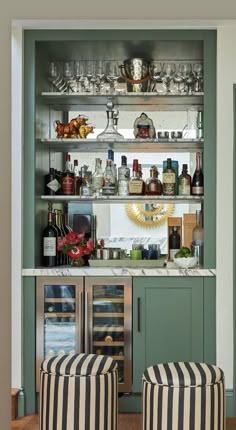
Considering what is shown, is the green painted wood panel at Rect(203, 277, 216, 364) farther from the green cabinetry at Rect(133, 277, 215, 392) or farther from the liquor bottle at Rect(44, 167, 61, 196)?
the liquor bottle at Rect(44, 167, 61, 196)

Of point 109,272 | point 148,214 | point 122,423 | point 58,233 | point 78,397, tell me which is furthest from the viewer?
point 148,214

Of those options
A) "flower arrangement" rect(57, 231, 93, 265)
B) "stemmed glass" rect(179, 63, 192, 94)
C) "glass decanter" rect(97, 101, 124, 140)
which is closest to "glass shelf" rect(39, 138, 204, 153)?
"glass decanter" rect(97, 101, 124, 140)

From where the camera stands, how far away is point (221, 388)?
235 cm

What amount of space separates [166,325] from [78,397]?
104 centimetres

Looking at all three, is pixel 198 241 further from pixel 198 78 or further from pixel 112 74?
pixel 112 74

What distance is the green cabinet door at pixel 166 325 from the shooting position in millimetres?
3312

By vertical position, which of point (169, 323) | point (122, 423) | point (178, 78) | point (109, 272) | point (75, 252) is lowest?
point (122, 423)

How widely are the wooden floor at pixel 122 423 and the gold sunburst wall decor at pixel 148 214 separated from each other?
124 cm

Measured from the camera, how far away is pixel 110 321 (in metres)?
3.35

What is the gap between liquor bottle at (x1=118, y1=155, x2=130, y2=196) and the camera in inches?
138

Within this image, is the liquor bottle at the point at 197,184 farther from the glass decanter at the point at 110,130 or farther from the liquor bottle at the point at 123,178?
the glass decanter at the point at 110,130

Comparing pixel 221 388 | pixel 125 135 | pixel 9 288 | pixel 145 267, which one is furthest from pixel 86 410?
pixel 9 288

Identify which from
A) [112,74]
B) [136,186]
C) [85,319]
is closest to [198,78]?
[112,74]

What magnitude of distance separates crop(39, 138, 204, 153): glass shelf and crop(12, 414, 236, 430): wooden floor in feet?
5.52
